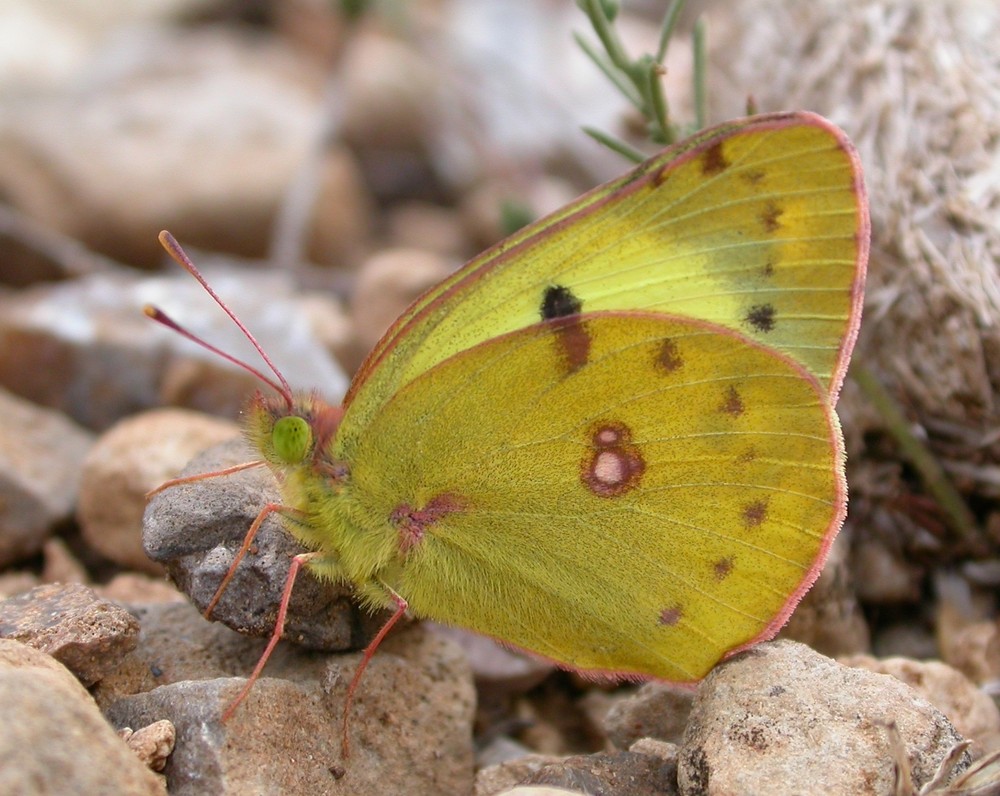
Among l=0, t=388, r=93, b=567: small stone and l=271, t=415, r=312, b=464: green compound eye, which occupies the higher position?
l=271, t=415, r=312, b=464: green compound eye

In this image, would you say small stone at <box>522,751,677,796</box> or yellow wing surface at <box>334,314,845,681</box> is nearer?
small stone at <box>522,751,677,796</box>

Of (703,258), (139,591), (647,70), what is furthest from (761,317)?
(139,591)

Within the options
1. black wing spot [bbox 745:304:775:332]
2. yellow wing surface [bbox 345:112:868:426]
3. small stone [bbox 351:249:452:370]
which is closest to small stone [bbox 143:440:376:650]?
yellow wing surface [bbox 345:112:868:426]

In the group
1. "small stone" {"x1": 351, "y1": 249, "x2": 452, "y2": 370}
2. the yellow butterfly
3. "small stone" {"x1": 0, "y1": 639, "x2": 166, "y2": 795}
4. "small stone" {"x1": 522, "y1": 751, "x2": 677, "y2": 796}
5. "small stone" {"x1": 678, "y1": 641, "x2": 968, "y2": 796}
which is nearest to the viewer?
"small stone" {"x1": 0, "y1": 639, "x2": 166, "y2": 795}

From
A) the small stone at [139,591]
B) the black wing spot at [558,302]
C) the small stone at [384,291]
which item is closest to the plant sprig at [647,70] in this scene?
the black wing spot at [558,302]

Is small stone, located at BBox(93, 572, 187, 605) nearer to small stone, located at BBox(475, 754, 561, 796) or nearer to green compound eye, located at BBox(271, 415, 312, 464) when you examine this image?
green compound eye, located at BBox(271, 415, 312, 464)

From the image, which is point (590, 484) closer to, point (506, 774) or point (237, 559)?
point (506, 774)

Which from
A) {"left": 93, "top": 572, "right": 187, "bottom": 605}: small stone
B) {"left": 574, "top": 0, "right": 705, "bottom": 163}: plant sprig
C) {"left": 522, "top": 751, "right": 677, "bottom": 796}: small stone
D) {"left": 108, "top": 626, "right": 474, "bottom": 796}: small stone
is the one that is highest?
{"left": 574, "top": 0, "right": 705, "bottom": 163}: plant sprig

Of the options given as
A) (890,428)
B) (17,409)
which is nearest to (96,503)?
(17,409)
